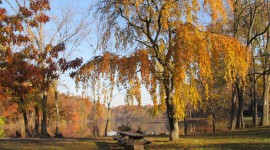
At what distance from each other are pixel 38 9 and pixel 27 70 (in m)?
2.04

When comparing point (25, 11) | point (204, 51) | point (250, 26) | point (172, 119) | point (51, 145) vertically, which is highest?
point (250, 26)

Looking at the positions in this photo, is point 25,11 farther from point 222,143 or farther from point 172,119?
point 222,143

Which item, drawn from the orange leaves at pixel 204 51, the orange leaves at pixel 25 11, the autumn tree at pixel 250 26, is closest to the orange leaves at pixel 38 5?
the orange leaves at pixel 25 11

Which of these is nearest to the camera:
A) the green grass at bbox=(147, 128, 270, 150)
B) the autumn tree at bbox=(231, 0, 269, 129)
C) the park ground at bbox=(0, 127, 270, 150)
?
the green grass at bbox=(147, 128, 270, 150)

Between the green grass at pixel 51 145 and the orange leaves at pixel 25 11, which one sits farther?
the green grass at pixel 51 145

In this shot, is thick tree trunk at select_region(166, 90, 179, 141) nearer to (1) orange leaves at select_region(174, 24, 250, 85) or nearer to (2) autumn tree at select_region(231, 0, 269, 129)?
(1) orange leaves at select_region(174, 24, 250, 85)

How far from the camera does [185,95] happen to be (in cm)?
1230

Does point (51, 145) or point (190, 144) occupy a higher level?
point (190, 144)

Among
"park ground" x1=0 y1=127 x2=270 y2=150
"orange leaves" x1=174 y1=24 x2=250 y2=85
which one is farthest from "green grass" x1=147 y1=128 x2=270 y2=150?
"orange leaves" x1=174 y1=24 x2=250 y2=85

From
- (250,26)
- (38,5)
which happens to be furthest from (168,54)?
(250,26)

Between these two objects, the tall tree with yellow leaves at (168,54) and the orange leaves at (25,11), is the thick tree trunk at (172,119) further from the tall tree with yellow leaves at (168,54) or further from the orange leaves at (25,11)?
the orange leaves at (25,11)

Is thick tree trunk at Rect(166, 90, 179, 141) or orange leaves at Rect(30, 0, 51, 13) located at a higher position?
orange leaves at Rect(30, 0, 51, 13)

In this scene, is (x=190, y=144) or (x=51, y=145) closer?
(x=190, y=144)

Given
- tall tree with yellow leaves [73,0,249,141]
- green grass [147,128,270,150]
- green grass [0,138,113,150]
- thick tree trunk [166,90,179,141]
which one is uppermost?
tall tree with yellow leaves [73,0,249,141]
